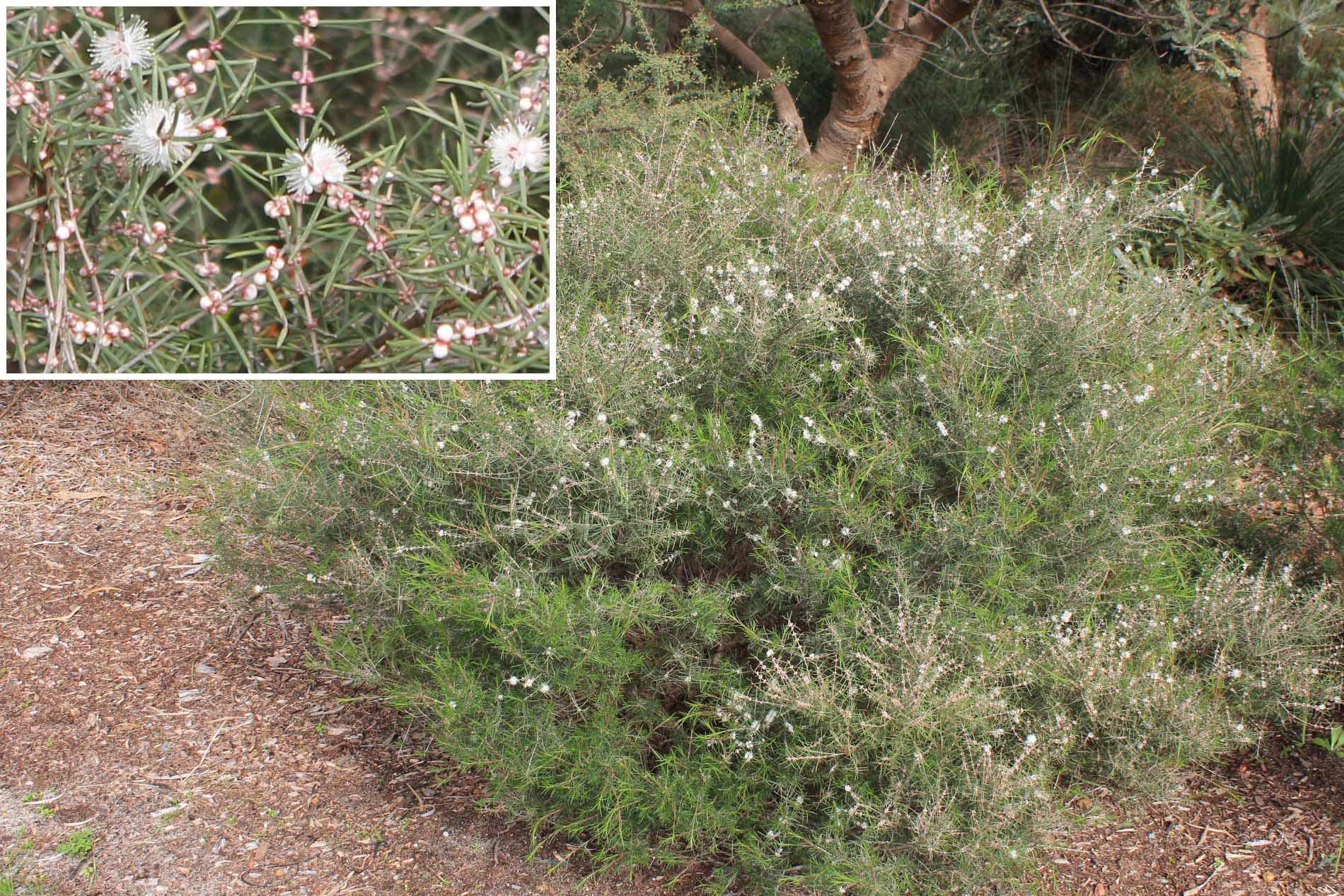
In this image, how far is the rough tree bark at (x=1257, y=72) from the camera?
611 centimetres

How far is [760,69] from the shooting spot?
6.44m

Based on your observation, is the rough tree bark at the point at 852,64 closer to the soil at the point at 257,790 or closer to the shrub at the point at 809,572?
the shrub at the point at 809,572

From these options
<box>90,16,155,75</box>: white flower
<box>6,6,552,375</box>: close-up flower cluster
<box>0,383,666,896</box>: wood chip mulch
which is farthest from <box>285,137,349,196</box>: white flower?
<box>0,383,666,896</box>: wood chip mulch

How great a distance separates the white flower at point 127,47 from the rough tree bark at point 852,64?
4175mm

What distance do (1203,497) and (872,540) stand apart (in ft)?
3.73

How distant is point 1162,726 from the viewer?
2701 mm

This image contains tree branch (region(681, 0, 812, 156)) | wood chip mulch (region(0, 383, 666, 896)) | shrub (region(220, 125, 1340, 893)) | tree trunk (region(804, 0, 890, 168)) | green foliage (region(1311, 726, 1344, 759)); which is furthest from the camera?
tree branch (region(681, 0, 812, 156))

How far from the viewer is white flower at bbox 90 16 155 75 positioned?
1.76 m

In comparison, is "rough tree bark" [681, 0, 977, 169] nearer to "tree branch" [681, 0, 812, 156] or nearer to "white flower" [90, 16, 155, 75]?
"tree branch" [681, 0, 812, 156]

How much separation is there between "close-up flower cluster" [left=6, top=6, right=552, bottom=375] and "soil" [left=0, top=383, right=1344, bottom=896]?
143 cm

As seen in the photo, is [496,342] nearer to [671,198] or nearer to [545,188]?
[545,188]

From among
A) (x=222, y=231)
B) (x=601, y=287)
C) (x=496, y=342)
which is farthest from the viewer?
(x=601, y=287)

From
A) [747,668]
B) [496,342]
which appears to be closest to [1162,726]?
[747,668]

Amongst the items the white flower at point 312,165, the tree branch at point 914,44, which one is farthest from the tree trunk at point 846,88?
the white flower at point 312,165
